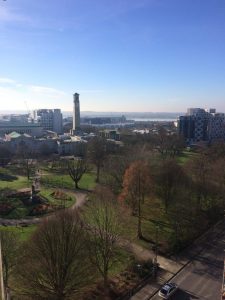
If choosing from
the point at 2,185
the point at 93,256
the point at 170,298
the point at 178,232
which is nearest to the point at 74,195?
the point at 2,185

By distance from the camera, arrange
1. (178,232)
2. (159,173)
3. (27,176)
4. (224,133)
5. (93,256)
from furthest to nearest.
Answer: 1. (224,133)
2. (27,176)
3. (159,173)
4. (178,232)
5. (93,256)

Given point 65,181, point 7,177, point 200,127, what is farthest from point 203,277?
point 200,127

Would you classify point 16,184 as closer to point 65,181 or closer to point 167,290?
point 65,181

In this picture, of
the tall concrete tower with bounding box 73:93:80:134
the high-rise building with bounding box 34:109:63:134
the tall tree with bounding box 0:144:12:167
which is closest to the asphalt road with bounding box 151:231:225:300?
the tall tree with bounding box 0:144:12:167

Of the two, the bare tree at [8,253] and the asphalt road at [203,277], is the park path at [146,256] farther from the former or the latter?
the bare tree at [8,253]

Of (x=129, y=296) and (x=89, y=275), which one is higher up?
(x=89, y=275)

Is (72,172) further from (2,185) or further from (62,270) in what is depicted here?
(62,270)

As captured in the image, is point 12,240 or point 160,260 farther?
point 160,260

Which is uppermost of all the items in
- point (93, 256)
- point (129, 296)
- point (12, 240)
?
point (12, 240)
